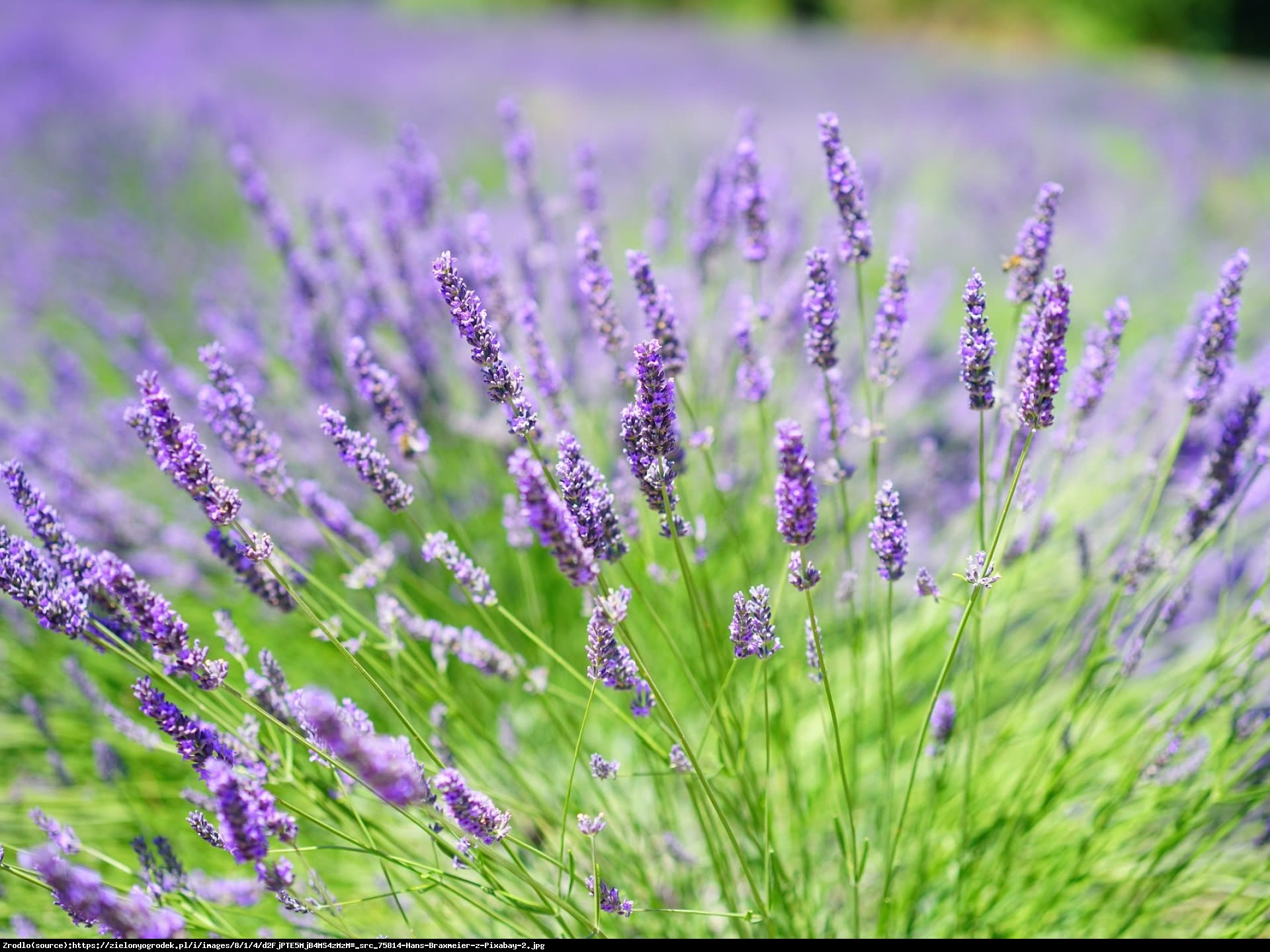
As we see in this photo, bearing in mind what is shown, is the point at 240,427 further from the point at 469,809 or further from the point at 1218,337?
the point at 1218,337

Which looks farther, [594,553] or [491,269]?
[491,269]

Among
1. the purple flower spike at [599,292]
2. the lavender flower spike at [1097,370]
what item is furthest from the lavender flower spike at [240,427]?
the lavender flower spike at [1097,370]

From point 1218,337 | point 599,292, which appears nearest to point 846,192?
point 599,292

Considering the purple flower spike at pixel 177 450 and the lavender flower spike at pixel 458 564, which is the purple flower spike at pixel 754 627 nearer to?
the lavender flower spike at pixel 458 564

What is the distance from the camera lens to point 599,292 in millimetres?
1410

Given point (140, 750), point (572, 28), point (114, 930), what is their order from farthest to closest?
point (572, 28)
point (140, 750)
point (114, 930)

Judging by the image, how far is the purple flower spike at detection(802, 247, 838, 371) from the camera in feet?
4.11

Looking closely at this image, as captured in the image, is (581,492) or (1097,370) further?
(1097,370)

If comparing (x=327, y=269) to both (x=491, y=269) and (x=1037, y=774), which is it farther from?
(x=1037, y=774)

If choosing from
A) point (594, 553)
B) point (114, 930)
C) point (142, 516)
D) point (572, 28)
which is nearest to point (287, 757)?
point (114, 930)

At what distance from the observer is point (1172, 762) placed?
1604 mm

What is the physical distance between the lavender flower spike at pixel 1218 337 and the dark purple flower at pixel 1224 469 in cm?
5

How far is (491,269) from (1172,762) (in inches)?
67.5

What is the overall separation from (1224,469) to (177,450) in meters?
1.71
